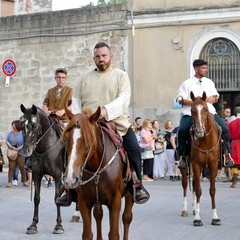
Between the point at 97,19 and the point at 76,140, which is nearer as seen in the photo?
the point at 76,140

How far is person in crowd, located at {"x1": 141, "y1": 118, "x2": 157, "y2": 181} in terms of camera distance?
1945 centimetres

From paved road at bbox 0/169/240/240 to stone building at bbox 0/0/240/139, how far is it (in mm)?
7835

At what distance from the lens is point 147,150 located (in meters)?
19.5

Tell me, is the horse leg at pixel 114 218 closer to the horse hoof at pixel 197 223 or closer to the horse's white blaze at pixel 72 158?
the horse's white blaze at pixel 72 158

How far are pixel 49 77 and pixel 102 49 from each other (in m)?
18.1

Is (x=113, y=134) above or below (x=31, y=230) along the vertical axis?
above

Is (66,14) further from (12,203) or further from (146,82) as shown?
(12,203)

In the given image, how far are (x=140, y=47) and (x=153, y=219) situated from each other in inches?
530

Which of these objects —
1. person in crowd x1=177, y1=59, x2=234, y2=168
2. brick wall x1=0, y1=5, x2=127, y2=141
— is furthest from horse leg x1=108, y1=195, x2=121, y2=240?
brick wall x1=0, y1=5, x2=127, y2=141

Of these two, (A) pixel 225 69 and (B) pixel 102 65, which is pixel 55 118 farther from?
(A) pixel 225 69

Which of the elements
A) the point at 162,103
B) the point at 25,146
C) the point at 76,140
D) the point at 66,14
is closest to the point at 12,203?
the point at 25,146

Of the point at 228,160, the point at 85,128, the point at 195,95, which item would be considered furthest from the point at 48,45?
the point at 85,128

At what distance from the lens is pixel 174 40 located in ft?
75.9

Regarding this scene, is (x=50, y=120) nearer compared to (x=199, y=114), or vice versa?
(x=199, y=114)
